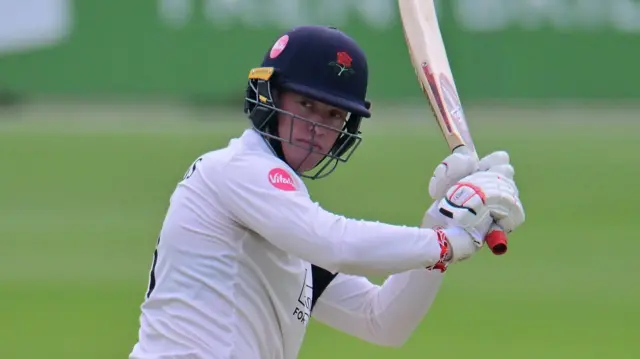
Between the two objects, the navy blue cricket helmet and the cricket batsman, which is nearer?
the cricket batsman

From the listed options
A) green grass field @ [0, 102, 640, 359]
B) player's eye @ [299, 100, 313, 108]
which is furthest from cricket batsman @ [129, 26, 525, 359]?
green grass field @ [0, 102, 640, 359]

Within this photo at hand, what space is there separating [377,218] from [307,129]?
7435 millimetres

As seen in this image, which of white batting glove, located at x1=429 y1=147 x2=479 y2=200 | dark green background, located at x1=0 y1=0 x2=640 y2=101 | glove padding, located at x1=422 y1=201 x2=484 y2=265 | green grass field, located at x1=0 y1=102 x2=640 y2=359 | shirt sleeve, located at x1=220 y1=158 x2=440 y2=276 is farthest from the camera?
dark green background, located at x1=0 y1=0 x2=640 y2=101

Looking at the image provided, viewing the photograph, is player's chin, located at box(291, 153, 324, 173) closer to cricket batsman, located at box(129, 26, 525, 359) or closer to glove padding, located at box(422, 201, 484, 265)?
cricket batsman, located at box(129, 26, 525, 359)

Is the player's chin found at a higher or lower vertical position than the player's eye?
lower

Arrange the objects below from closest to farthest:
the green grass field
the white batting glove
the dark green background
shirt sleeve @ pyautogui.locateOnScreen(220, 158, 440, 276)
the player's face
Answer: shirt sleeve @ pyautogui.locateOnScreen(220, 158, 440, 276), the player's face, the white batting glove, the green grass field, the dark green background

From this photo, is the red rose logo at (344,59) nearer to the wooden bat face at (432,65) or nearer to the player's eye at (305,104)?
the player's eye at (305,104)

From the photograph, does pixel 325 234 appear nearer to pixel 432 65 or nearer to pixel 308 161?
pixel 308 161

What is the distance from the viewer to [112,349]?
737cm

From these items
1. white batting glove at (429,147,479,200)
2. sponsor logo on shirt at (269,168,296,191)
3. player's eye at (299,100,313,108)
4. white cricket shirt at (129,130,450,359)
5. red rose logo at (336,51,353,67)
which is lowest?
white cricket shirt at (129,130,450,359)

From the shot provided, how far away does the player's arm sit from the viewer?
139 inches

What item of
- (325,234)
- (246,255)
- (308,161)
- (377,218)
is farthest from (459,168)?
(377,218)

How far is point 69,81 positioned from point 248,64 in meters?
2.41

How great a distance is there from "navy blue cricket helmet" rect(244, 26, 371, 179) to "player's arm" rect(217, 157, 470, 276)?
0.82 ft
